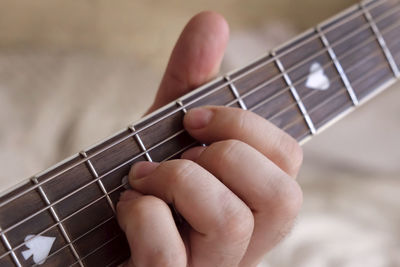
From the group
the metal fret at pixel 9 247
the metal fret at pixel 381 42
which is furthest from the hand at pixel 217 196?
the metal fret at pixel 381 42

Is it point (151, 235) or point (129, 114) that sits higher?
point (129, 114)

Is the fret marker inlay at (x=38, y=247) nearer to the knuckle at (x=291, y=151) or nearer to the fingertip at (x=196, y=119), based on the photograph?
the fingertip at (x=196, y=119)

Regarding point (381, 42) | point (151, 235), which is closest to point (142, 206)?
point (151, 235)

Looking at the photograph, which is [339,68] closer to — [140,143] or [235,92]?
[235,92]

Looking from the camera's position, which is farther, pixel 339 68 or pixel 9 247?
pixel 339 68

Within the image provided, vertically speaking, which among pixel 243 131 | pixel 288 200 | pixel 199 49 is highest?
pixel 199 49

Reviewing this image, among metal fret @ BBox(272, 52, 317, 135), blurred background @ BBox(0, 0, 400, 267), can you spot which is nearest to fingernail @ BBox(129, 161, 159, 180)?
metal fret @ BBox(272, 52, 317, 135)

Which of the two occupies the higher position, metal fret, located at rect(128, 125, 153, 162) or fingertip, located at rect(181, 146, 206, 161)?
metal fret, located at rect(128, 125, 153, 162)

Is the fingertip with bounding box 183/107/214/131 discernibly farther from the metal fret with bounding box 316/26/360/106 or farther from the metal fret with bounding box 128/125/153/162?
the metal fret with bounding box 316/26/360/106
